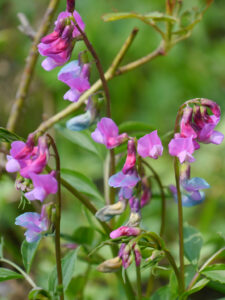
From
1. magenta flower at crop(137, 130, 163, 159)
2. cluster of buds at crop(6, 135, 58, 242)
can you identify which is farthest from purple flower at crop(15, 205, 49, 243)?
magenta flower at crop(137, 130, 163, 159)

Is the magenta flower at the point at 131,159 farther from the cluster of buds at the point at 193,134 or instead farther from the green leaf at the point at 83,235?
the green leaf at the point at 83,235

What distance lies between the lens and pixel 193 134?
924mm

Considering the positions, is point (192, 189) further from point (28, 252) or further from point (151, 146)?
point (28, 252)

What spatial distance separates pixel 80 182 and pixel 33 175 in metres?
0.43

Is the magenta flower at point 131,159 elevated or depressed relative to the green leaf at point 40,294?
elevated

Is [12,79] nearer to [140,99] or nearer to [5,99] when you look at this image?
[5,99]

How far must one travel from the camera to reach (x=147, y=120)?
9.95 ft

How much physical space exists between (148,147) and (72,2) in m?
0.32

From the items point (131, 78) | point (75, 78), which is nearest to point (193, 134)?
point (75, 78)

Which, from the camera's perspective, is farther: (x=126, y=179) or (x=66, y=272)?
(x=66, y=272)

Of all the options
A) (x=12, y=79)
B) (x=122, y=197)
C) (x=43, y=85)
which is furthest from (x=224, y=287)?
(x=12, y=79)

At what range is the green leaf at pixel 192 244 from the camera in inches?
Answer: 45.1

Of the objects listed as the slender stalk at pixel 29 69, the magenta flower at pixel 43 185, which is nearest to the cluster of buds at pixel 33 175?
the magenta flower at pixel 43 185

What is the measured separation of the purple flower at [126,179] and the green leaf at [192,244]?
0.32 metres
